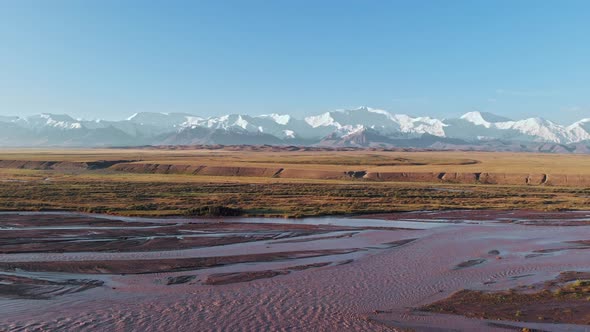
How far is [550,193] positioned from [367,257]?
175ft

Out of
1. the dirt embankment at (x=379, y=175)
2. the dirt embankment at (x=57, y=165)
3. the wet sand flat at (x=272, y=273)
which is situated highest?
the dirt embankment at (x=57, y=165)

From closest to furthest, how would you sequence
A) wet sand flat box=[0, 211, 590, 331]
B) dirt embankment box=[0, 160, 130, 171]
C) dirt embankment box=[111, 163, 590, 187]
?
1. wet sand flat box=[0, 211, 590, 331]
2. dirt embankment box=[111, 163, 590, 187]
3. dirt embankment box=[0, 160, 130, 171]

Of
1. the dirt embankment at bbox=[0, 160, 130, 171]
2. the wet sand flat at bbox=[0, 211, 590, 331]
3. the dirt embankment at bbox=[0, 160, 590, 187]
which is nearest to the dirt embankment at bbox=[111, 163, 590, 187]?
the dirt embankment at bbox=[0, 160, 590, 187]

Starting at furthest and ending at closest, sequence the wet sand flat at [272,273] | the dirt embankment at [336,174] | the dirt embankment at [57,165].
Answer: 1. the dirt embankment at [57,165]
2. the dirt embankment at [336,174]
3. the wet sand flat at [272,273]

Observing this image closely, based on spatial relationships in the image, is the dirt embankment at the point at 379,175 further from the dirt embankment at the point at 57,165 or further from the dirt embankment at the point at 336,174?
the dirt embankment at the point at 57,165

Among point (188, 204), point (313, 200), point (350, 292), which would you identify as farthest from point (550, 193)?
point (350, 292)

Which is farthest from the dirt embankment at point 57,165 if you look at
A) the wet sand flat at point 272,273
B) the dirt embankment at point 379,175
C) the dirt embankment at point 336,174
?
the wet sand flat at point 272,273

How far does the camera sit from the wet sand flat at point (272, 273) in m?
19.8

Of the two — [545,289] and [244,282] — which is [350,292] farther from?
[545,289]

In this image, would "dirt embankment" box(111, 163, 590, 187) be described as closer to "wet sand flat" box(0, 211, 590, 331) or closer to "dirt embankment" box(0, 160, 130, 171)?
"dirt embankment" box(0, 160, 130, 171)

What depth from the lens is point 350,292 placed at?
78.3 feet

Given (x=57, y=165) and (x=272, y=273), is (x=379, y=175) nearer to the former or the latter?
(x=272, y=273)

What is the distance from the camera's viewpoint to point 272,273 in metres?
27.0

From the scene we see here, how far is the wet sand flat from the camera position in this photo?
64.8 feet
